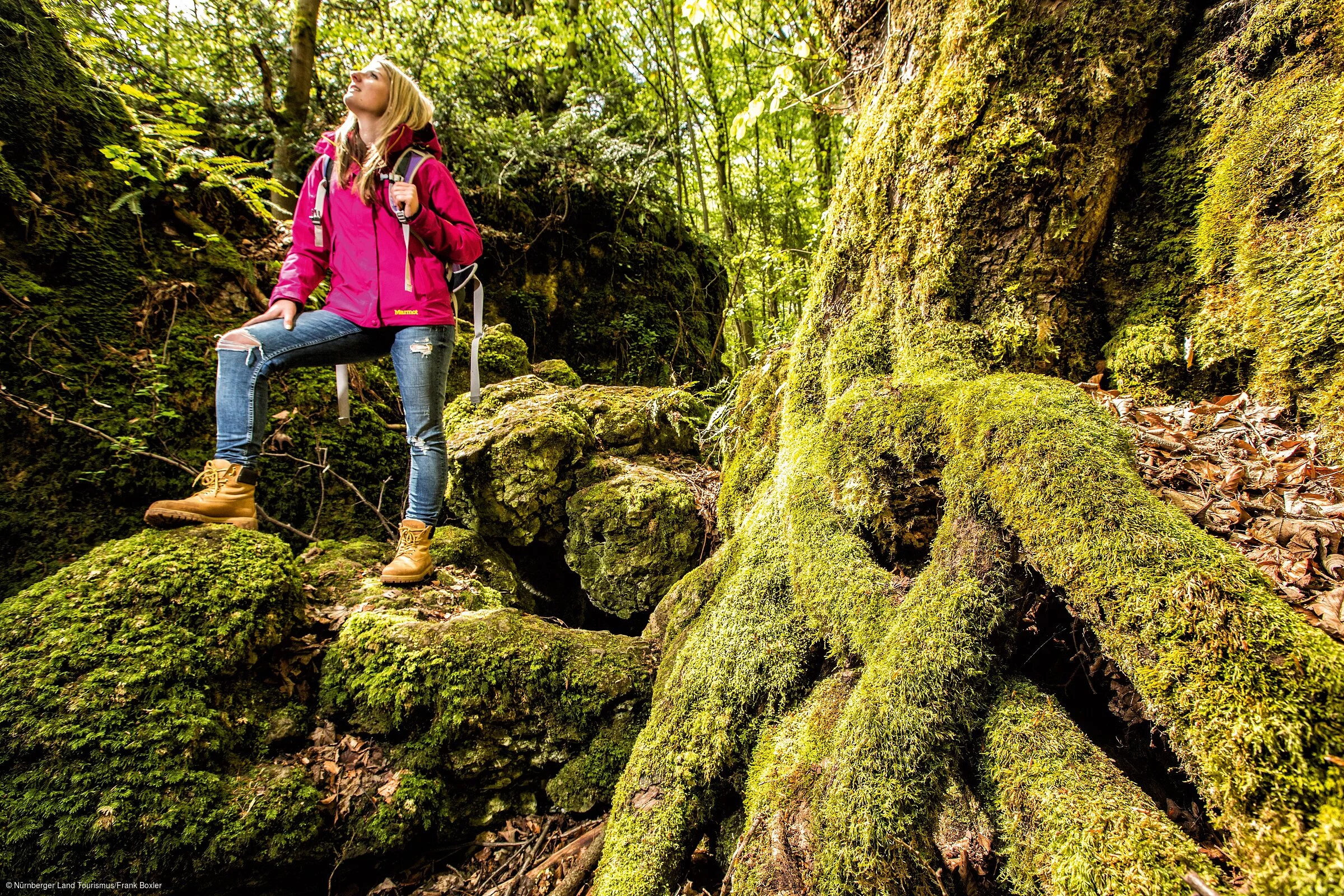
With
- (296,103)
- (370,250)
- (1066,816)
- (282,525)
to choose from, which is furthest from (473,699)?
(296,103)

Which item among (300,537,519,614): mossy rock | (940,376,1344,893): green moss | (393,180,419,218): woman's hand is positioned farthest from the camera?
(300,537,519,614): mossy rock

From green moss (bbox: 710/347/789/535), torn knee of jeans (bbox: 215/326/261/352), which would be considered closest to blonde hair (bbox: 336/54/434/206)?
torn knee of jeans (bbox: 215/326/261/352)

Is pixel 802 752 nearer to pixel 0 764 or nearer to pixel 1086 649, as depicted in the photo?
pixel 1086 649

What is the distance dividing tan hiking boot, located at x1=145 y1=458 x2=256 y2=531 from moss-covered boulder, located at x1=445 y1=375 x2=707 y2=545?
61.5 inches

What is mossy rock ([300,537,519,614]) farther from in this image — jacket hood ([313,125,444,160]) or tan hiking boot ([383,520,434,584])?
jacket hood ([313,125,444,160])

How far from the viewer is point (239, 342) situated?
2.89 m

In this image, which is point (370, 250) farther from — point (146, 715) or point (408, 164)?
point (146, 715)

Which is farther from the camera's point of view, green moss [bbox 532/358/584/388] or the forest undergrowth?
green moss [bbox 532/358/584/388]

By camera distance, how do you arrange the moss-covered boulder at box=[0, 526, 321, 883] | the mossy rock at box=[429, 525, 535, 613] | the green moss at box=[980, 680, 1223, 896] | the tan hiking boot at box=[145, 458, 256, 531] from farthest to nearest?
the mossy rock at box=[429, 525, 535, 613] → the tan hiking boot at box=[145, 458, 256, 531] → the moss-covered boulder at box=[0, 526, 321, 883] → the green moss at box=[980, 680, 1223, 896]

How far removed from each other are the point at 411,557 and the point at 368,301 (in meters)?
1.57

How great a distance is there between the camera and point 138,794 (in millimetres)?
1992

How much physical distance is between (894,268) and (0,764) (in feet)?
13.9

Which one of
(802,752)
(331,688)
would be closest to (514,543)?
(331,688)

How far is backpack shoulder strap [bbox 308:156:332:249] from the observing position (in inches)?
122
